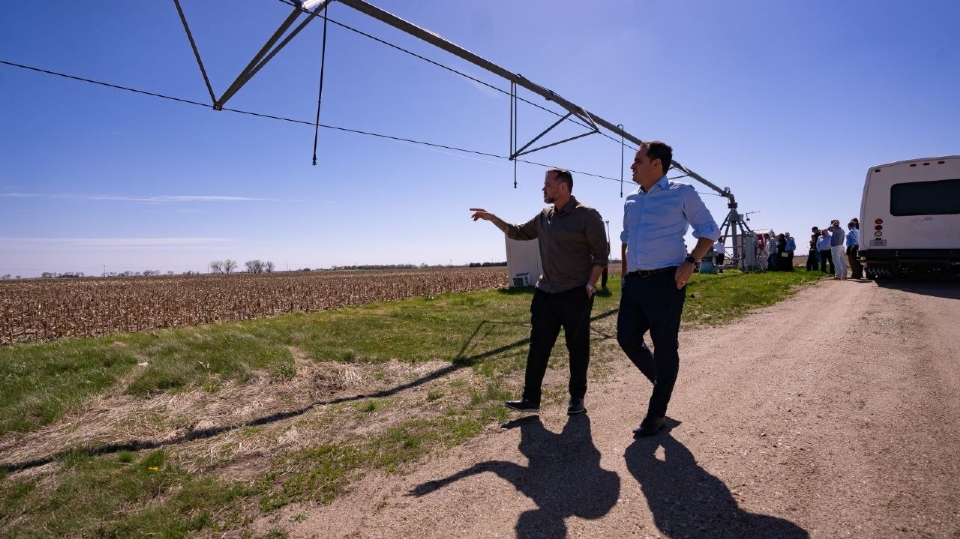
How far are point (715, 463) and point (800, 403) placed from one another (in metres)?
1.33

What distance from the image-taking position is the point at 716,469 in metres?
2.81

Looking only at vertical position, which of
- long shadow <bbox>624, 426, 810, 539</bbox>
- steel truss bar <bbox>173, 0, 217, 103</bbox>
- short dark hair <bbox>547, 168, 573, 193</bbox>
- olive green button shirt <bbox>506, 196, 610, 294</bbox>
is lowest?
long shadow <bbox>624, 426, 810, 539</bbox>

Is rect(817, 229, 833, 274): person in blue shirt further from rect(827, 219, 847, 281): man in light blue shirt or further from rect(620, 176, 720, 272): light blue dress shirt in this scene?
rect(620, 176, 720, 272): light blue dress shirt

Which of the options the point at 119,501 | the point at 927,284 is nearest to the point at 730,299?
the point at 927,284

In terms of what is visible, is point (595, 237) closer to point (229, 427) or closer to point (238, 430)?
point (238, 430)

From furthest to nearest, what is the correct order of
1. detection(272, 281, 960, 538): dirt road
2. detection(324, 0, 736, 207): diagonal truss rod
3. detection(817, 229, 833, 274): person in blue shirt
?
detection(817, 229, 833, 274): person in blue shirt
detection(324, 0, 736, 207): diagonal truss rod
detection(272, 281, 960, 538): dirt road

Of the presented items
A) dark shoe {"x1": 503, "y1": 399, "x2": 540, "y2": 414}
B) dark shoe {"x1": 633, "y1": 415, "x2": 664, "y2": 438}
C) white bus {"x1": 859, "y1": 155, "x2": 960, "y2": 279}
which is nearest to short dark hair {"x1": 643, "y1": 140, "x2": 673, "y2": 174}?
dark shoe {"x1": 633, "y1": 415, "x2": 664, "y2": 438}

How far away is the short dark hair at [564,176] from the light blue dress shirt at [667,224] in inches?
25.7

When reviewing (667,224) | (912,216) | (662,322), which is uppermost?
(912,216)

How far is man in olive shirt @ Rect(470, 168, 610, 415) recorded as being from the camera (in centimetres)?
393

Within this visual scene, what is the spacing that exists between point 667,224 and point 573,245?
77cm

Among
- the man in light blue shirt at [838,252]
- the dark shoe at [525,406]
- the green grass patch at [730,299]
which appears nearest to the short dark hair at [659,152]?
the dark shoe at [525,406]

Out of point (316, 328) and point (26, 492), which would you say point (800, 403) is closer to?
point (26, 492)

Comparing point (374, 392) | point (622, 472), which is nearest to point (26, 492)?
point (374, 392)
